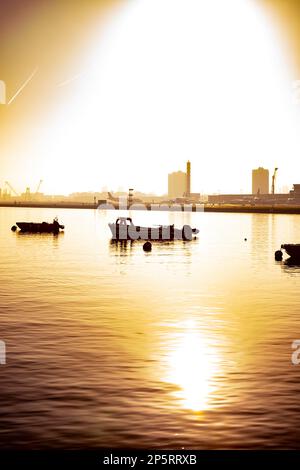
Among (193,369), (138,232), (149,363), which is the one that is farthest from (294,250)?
(193,369)

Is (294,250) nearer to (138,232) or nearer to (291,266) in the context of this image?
(291,266)

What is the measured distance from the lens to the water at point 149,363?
22.8 metres

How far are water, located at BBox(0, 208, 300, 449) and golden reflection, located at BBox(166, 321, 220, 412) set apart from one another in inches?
2.0

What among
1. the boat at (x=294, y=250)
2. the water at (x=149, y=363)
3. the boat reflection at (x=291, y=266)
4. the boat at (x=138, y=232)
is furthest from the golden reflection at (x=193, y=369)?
the boat at (x=138, y=232)

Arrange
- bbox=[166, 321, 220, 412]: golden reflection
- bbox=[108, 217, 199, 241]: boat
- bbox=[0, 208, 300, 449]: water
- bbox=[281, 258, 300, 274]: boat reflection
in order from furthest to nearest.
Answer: bbox=[108, 217, 199, 241]: boat < bbox=[281, 258, 300, 274]: boat reflection < bbox=[166, 321, 220, 412]: golden reflection < bbox=[0, 208, 300, 449]: water

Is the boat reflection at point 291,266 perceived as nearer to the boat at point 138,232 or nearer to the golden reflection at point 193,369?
the boat at point 138,232

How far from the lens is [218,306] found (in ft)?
170

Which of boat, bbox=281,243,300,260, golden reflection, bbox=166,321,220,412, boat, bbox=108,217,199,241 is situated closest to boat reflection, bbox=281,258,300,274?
boat, bbox=281,243,300,260

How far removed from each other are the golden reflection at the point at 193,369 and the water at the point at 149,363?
52 millimetres

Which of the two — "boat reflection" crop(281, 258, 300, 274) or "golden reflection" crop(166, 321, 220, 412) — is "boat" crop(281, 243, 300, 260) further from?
"golden reflection" crop(166, 321, 220, 412)

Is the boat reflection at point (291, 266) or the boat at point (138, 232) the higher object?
the boat at point (138, 232)

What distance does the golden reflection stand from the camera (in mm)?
26203
